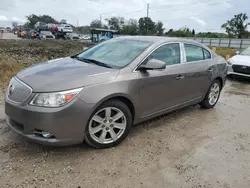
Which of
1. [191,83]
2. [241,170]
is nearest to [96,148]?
[241,170]

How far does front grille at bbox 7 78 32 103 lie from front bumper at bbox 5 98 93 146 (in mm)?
87

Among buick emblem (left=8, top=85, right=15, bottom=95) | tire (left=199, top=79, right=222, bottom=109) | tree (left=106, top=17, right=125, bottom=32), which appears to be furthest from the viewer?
tree (left=106, top=17, right=125, bottom=32)

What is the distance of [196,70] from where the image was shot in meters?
4.47

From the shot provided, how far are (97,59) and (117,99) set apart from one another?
2.97 ft

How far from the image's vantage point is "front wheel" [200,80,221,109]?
5.14 metres

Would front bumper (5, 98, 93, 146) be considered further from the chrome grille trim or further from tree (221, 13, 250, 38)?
tree (221, 13, 250, 38)

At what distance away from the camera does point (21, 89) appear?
2924 mm

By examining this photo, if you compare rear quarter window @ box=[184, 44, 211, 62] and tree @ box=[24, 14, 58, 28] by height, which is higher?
tree @ box=[24, 14, 58, 28]

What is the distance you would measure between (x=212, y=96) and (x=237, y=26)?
47140 millimetres

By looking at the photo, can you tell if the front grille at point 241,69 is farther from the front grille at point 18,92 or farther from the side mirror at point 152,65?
the front grille at point 18,92

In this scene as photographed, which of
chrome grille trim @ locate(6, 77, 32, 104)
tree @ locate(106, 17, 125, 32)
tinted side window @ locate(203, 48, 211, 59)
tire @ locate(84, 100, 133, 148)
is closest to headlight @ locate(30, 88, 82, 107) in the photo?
chrome grille trim @ locate(6, 77, 32, 104)

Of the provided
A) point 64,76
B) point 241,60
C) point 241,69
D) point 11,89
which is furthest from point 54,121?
point 241,60

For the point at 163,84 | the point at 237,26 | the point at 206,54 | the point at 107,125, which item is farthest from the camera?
the point at 237,26

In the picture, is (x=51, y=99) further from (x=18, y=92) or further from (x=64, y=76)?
(x=18, y=92)
